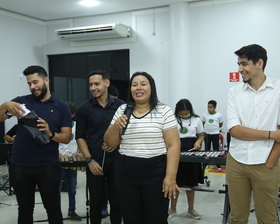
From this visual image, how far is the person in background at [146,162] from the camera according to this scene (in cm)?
222

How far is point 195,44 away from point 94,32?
2659 millimetres

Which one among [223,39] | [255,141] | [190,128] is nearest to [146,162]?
[255,141]

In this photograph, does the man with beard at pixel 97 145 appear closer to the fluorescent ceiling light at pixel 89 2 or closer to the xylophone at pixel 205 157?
the xylophone at pixel 205 157

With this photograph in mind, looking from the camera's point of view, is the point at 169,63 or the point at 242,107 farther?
the point at 169,63

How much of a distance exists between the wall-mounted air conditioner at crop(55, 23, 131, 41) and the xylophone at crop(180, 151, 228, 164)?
17.0ft

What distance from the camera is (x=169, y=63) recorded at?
7.87 metres

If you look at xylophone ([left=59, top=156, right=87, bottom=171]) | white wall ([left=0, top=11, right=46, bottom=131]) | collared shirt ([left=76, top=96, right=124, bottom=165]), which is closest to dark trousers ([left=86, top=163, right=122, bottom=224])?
collared shirt ([left=76, top=96, right=124, bottom=165])

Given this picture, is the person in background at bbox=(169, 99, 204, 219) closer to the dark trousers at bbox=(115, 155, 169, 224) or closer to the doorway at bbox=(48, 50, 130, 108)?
the dark trousers at bbox=(115, 155, 169, 224)

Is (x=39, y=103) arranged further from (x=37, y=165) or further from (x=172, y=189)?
(x=172, y=189)

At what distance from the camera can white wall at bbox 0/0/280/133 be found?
23.7 feet

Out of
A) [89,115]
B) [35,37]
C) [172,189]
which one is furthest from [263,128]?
[35,37]

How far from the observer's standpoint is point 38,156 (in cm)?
262

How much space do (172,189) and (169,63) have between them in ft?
19.5

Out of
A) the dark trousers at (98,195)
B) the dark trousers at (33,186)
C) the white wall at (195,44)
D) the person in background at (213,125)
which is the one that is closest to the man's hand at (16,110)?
the dark trousers at (33,186)
